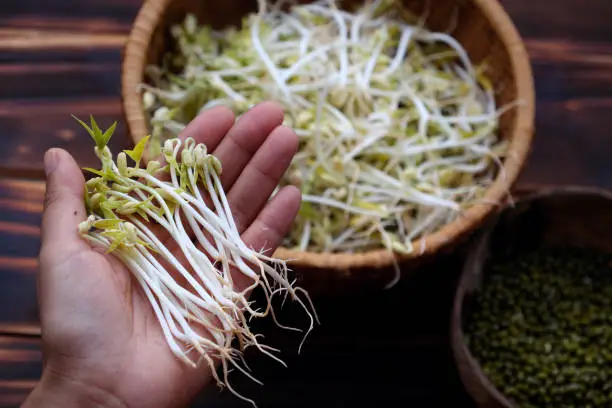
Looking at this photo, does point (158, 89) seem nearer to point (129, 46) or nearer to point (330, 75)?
point (129, 46)

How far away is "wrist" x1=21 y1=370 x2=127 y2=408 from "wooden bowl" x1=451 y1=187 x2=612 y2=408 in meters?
0.65

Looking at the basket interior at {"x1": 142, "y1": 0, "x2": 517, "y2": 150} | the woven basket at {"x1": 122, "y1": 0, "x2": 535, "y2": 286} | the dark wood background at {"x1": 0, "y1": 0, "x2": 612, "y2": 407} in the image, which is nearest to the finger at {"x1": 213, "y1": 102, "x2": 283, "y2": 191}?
the woven basket at {"x1": 122, "y1": 0, "x2": 535, "y2": 286}

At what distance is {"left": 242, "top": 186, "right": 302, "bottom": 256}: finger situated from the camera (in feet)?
3.63

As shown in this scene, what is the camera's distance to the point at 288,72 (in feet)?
4.55

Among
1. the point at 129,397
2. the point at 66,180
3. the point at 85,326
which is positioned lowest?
the point at 129,397

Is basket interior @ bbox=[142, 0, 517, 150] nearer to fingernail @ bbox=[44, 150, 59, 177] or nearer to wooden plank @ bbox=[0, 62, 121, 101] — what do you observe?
wooden plank @ bbox=[0, 62, 121, 101]

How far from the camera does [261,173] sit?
1.12 m

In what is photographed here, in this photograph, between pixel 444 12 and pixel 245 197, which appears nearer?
pixel 245 197

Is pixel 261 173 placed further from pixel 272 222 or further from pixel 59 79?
pixel 59 79

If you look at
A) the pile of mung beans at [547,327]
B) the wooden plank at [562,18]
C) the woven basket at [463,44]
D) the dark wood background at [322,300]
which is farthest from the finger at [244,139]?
the wooden plank at [562,18]

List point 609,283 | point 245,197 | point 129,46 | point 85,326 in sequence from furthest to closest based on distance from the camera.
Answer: point 609,283 < point 129,46 < point 245,197 < point 85,326

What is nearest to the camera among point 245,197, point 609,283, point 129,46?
point 245,197

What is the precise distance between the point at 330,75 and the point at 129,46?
39 centimetres

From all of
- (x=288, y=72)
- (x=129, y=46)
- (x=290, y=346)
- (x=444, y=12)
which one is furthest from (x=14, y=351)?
(x=444, y=12)
